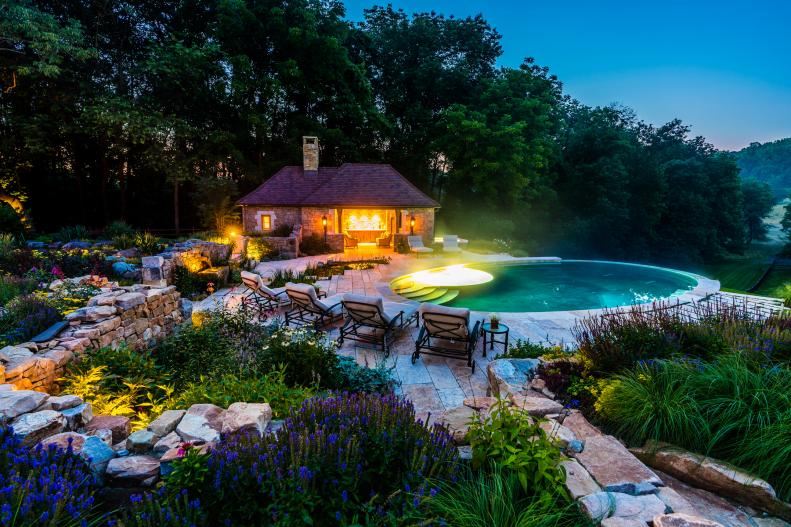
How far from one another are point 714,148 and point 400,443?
1971 inches

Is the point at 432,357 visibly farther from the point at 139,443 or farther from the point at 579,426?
the point at 139,443

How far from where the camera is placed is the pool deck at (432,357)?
15.9 ft

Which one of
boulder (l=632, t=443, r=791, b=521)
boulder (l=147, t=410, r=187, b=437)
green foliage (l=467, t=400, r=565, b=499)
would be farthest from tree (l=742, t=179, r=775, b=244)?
boulder (l=147, t=410, r=187, b=437)

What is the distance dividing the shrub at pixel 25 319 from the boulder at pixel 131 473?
331cm

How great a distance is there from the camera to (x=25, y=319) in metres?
4.57

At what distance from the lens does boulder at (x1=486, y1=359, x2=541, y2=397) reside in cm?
416

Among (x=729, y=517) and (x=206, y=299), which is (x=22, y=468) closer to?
(x=729, y=517)

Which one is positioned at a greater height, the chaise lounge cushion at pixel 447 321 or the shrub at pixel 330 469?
the shrub at pixel 330 469

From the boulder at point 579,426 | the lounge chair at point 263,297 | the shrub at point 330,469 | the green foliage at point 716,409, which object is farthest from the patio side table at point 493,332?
the lounge chair at point 263,297

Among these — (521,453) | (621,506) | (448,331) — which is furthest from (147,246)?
(621,506)

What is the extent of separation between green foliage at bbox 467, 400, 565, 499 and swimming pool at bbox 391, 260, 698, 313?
293 inches

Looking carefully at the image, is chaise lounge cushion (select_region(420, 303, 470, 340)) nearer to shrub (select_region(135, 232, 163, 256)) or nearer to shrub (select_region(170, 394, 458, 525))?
shrub (select_region(170, 394, 458, 525))

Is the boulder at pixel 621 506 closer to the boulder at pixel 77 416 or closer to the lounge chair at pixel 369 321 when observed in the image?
the boulder at pixel 77 416

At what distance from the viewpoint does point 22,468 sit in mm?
1999
